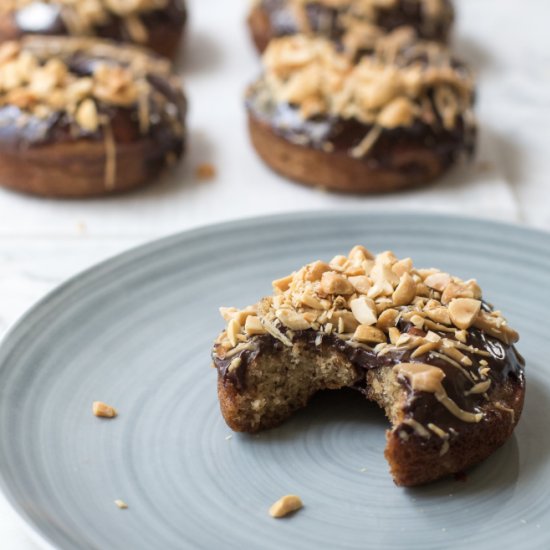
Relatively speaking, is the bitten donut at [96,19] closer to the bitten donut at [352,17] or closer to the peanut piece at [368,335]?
the bitten donut at [352,17]

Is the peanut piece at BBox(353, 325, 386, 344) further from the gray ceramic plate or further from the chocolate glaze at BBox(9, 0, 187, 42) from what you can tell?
the chocolate glaze at BBox(9, 0, 187, 42)

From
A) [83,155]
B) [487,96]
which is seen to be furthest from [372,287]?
[487,96]

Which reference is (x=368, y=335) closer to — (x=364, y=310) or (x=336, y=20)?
(x=364, y=310)

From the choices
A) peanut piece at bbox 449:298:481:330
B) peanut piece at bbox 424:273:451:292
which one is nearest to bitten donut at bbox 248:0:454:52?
peanut piece at bbox 424:273:451:292

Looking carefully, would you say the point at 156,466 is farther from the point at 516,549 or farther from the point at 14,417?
the point at 516,549

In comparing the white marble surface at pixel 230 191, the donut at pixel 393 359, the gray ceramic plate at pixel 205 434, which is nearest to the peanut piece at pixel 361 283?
the donut at pixel 393 359

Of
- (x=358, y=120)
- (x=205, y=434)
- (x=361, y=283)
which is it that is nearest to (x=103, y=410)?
(x=205, y=434)

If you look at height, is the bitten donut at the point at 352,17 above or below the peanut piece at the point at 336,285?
below

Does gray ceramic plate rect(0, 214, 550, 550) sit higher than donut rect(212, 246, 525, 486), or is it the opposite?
donut rect(212, 246, 525, 486)
